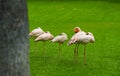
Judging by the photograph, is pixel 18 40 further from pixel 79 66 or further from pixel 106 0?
pixel 106 0

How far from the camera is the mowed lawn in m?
8.04

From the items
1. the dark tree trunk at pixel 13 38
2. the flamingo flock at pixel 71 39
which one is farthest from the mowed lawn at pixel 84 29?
the dark tree trunk at pixel 13 38

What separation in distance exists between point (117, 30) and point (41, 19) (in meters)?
3.88

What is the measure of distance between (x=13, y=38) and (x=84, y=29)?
34.4 ft

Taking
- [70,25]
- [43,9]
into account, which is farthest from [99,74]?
[43,9]

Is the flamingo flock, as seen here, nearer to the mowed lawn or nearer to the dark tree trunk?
the mowed lawn

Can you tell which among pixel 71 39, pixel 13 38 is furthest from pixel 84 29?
pixel 13 38

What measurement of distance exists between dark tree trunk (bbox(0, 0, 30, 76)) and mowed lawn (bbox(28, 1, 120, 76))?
3796 millimetres

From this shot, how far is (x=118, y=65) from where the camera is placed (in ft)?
27.8

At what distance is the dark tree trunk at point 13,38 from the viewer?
Result: 12.1ft

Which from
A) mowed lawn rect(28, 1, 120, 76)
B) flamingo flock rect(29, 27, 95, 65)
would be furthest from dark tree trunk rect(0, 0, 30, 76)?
flamingo flock rect(29, 27, 95, 65)

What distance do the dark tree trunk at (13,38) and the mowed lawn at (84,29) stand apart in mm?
3796

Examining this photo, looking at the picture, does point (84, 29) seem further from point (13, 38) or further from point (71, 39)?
point (13, 38)

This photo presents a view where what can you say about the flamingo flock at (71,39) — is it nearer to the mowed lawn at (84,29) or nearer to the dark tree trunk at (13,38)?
the mowed lawn at (84,29)
